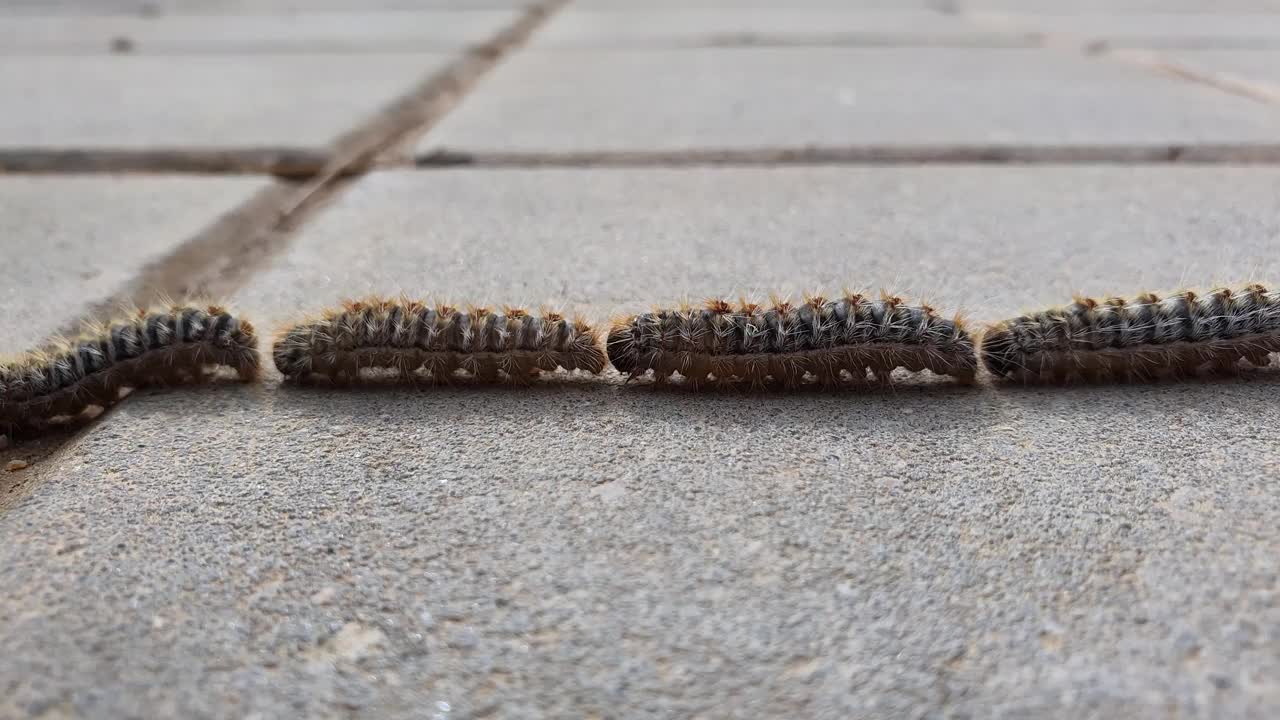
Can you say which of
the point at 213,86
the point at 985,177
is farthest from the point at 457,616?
the point at 213,86

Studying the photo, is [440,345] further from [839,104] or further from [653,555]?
[839,104]

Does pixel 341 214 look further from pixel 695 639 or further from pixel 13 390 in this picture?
pixel 695 639

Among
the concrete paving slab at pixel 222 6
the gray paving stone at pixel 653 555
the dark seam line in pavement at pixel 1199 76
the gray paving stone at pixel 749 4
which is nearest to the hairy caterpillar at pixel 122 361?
the gray paving stone at pixel 653 555

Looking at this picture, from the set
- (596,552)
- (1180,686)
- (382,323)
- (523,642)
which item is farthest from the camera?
(382,323)

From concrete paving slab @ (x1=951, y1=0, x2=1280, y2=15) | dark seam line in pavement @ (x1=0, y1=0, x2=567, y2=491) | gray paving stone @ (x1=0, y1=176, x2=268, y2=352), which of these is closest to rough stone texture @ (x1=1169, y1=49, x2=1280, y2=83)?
concrete paving slab @ (x1=951, y1=0, x2=1280, y2=15)

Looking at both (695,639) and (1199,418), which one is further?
(1199,418)

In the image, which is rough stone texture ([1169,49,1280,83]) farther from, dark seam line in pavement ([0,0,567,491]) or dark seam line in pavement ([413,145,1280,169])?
dark seam line in pavement ([0,0,567,491])
